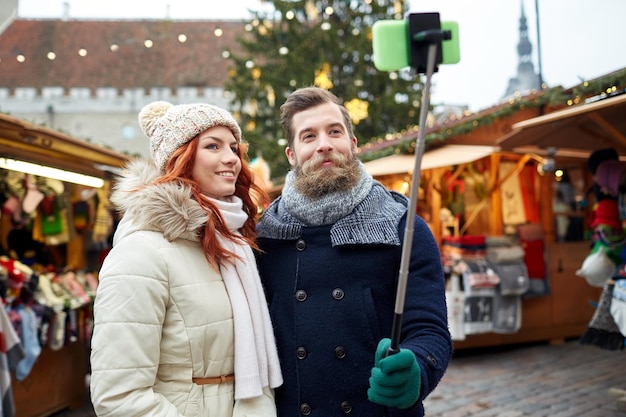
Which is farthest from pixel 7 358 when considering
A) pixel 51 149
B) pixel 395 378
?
pixel 395 378

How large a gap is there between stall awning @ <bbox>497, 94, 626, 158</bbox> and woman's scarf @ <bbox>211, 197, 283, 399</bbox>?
10.8 feet

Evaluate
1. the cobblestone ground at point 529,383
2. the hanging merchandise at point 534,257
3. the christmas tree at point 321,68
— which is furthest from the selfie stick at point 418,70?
the christmas tree at point 321,68

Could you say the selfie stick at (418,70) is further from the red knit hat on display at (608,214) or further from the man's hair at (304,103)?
the red knit hat on display at (608,214)

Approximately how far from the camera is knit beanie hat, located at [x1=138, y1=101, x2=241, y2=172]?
2.19 metres

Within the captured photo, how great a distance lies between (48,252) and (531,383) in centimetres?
526

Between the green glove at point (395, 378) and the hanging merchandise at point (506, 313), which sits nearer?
the green glove at point (395, 378)

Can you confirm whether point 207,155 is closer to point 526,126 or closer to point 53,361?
point 526,126

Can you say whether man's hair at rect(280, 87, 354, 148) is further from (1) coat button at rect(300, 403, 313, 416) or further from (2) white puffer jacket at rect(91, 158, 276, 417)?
(1) coat button at rect(300, 403, 313, 416)

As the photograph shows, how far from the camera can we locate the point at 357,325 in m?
2.12

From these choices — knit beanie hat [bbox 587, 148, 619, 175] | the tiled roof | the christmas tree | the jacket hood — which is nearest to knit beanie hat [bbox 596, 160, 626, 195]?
knit beanie hat [bbox 587, 148, 619, 175]

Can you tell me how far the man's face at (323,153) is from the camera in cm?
229

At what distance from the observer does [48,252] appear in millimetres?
6391

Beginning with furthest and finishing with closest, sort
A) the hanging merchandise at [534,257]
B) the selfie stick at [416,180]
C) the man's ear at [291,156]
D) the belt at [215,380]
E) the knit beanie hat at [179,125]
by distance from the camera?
the hanging merchandise at [534,257]
the man's ear at [291,156]
the knit beanie hat at [179,125]
the belt at [215,380]
the selfie stick at [416,180]

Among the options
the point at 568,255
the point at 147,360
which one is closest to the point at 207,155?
the point at 147,360
